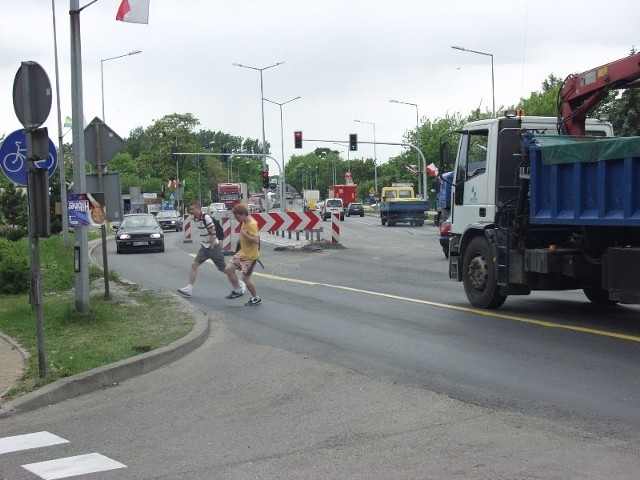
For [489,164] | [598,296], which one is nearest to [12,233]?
[489,164]

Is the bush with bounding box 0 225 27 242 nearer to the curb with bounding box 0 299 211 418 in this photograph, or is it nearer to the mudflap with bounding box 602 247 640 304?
the curb with bounding box 0 299 211 418

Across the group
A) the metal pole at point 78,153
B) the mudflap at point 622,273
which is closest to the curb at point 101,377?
the metal pole at point 78,153

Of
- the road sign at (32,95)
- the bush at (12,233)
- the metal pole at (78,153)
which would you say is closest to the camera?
the road sign at (32,95)

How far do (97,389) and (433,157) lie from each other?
70.1m

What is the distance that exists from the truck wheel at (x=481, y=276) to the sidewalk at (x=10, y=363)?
688 cm

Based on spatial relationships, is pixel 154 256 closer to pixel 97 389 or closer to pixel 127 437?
pixel 97 389

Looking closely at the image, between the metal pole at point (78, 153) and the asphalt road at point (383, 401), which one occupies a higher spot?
the metal pole at point (78, 153)

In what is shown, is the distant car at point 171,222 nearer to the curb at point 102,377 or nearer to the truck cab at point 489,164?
the truck cab at point 489,164

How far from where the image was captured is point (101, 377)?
27.3 feet

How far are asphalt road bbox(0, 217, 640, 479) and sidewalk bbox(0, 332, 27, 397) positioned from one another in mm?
879

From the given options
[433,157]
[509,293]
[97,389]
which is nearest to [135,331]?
[97,389]

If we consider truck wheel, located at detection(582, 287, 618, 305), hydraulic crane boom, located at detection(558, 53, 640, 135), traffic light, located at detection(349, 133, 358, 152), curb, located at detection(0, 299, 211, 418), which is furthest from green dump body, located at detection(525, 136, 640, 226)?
traffic light, located at detection(349, 133, 358, 152)

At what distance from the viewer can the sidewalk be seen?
26.8 feet

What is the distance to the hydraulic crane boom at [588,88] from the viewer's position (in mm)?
11789
